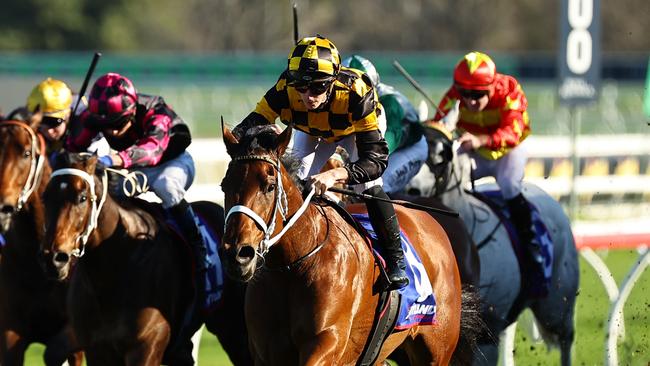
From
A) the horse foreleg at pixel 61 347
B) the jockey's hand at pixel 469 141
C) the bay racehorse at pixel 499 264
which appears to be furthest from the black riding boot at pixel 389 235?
the jockey's hand at pixel 469 141

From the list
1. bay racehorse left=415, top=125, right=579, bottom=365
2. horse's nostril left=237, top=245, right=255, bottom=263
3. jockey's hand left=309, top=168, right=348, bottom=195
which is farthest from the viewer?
bay racehorse left=415, top=125, right=579, bottom=365

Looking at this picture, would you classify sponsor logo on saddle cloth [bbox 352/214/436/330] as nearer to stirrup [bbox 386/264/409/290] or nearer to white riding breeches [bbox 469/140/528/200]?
stirrup [bbox 386/264/409/290]

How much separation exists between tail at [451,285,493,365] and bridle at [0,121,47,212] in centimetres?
224

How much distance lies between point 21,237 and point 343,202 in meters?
1.67

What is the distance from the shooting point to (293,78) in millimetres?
5156

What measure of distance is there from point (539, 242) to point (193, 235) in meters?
2.41

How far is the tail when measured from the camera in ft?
20.4

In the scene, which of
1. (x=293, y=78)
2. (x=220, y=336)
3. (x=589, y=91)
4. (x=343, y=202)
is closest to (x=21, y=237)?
(x=220, y=336)

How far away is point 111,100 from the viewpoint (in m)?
6.27

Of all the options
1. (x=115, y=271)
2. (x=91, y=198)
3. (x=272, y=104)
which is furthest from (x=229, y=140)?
(x=115, y=271)

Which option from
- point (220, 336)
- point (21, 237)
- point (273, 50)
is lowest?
point (220, 336)

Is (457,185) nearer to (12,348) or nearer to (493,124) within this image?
(493,124)

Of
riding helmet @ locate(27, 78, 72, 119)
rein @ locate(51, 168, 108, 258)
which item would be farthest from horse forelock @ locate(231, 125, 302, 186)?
riding helmet @ locate(27, 78, 72, 119)

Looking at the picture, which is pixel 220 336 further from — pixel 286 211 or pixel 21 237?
pixel 286 211
